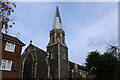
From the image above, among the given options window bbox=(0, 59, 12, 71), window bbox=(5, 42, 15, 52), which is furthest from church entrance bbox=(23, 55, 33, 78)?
window bbox=(0, 59, 12, 71)

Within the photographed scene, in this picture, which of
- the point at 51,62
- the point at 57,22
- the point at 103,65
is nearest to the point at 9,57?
the point at 103,65

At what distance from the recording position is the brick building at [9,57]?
22.6 meters

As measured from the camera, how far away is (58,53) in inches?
1679

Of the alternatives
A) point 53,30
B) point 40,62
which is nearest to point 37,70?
point 40,62

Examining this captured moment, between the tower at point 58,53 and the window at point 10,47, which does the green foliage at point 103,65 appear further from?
the window at point 10,47

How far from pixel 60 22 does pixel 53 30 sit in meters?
5.71

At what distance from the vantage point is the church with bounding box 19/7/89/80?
136ft

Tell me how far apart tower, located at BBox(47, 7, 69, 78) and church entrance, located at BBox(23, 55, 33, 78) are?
723 centimetres

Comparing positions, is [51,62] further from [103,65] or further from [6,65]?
[6,65]

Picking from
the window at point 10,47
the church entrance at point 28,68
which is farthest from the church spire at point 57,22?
the window at point 10,47

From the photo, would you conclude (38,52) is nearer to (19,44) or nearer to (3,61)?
(19,44)

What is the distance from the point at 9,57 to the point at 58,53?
20.6 meters

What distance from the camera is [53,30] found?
49531 mm

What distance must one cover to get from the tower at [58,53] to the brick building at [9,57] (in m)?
17.6
